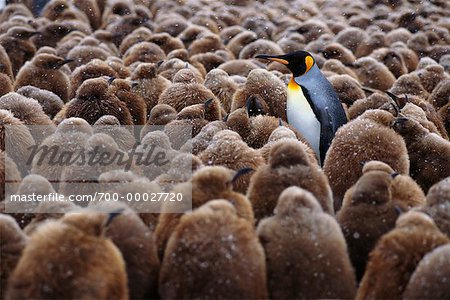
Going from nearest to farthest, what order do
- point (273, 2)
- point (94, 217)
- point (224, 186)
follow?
1. point (94, 217)
2. point (224, 186)
3. point (273, 2)

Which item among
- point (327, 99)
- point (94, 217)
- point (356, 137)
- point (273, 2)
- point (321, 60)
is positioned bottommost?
point (273, 2)

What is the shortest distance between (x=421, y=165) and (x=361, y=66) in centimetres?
396

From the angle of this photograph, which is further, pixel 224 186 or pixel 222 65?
pixel 222 65

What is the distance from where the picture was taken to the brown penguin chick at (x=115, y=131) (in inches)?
200

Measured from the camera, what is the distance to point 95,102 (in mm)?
5770

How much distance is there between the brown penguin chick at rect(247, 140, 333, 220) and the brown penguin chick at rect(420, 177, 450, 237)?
0.50 metres

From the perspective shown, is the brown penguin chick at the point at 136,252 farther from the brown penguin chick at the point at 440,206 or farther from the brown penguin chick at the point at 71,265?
the brown penguin chick at the point at 440,206

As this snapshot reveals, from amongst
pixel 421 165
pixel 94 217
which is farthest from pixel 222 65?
pixel 94 217

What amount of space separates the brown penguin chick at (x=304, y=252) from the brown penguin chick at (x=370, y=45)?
7343 mm

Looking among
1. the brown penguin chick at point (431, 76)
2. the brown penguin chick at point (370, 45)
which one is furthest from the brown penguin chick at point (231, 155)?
the brown penguin chick at point (370, 45)

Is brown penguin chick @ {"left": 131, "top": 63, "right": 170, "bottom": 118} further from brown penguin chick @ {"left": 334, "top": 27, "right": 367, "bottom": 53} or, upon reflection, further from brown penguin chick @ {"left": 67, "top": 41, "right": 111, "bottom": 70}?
brown penguin chick @ {"left": 334, "top": 27, "right": 367, "bottom": 53}

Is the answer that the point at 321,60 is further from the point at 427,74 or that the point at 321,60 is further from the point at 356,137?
the point at 356,137

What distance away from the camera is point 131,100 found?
6238mm

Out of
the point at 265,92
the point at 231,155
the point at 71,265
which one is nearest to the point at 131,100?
the point at 265,92
